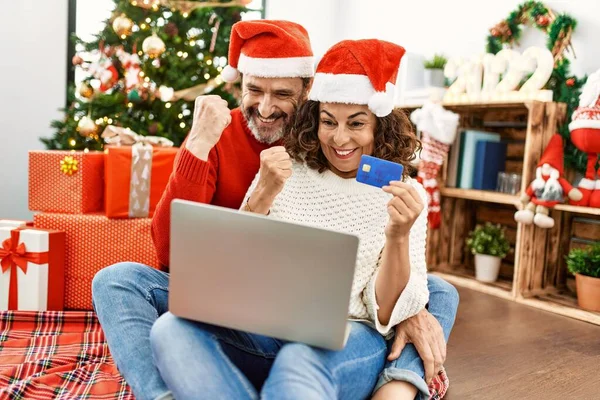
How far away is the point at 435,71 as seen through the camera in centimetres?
338

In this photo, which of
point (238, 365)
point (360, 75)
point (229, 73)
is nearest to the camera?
point (238, 365)

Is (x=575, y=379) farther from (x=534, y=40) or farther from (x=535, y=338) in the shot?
(x=534, y=40)

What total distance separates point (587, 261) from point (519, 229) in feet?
1.10

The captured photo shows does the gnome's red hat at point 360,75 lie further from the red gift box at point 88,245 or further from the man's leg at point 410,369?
the red gift box at point 88,245

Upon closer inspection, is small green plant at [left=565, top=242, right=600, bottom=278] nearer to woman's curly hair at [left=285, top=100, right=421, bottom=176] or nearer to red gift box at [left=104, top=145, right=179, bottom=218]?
woman's curly hair at [left=285, top=100, right=421, bottom=176]

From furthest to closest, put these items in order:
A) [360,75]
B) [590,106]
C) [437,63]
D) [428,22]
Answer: [428,22], [437,63], [590,106], [360,75]

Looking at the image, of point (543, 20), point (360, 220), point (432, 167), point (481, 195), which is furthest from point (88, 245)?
point (543, 20)

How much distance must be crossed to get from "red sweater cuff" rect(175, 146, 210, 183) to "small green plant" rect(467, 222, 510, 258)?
2063 mm

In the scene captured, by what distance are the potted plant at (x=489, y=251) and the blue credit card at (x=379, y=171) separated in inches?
79.8

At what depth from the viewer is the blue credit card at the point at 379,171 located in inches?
48.0

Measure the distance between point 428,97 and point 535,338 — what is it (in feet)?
5.25

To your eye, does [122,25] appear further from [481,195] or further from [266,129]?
[481,195]

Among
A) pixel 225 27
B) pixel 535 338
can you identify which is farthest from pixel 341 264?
pixel 225 27

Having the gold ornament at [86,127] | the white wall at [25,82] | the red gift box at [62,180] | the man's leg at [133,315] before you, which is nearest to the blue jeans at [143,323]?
the man's leg at [133,315]
